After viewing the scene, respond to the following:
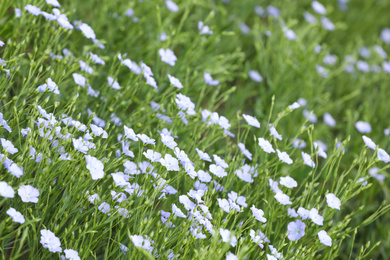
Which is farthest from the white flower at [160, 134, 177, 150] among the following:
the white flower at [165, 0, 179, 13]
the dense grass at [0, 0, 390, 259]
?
the white flower at [165, 0, 179, 13]

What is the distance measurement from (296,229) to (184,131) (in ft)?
2.93

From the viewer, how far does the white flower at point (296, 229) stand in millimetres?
2111

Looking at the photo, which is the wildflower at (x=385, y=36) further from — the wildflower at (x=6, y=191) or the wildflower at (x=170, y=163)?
the wildflower at (x=6, y=191)

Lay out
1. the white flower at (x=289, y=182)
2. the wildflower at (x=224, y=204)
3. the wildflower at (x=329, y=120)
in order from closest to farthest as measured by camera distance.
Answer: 1. the wildflower at (x=224, y=204)
2. the white flower at (x=289, y=182)
3. the wildflower at (x=329, y=120)

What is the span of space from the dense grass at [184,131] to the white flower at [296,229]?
0.19 ft

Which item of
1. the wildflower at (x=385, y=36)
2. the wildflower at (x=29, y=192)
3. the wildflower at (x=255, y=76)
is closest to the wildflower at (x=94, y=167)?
the wildflower at (x=29, y=192)

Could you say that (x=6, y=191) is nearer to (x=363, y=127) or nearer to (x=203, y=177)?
(x=203, y=177)

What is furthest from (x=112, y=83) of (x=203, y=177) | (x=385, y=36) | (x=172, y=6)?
(x=385, y=36)

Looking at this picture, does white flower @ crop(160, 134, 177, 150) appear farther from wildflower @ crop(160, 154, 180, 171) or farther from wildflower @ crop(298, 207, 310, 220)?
wildflower @ crop(298, 207, 310, 220)

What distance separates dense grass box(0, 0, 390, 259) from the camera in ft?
6.24

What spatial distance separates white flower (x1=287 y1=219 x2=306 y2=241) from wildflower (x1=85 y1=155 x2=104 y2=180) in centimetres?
94

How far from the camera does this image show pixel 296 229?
215cm

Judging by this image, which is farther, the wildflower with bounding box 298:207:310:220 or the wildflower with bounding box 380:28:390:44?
the wildflower with bounding box 380:28:390:44

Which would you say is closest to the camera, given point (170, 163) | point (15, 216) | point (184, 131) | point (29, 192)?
point (15, 216)
